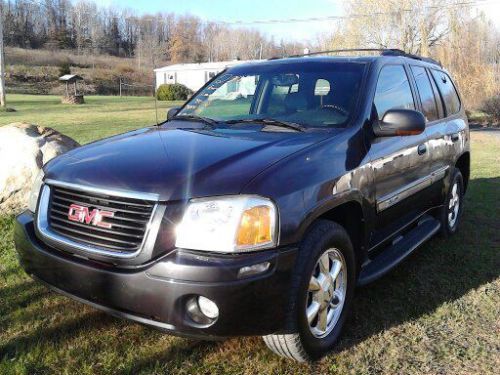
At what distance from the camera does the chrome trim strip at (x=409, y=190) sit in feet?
11.7

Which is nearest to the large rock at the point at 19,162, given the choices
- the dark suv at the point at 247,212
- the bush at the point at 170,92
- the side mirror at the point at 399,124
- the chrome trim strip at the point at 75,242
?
the dark suv at the point at 247,212

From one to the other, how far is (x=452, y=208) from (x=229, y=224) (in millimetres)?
3783

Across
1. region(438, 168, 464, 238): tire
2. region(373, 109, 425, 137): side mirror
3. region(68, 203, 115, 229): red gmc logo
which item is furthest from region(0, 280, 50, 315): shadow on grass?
region(438, 168, 464, 238): tire

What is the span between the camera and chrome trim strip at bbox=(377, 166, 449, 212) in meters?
3.57

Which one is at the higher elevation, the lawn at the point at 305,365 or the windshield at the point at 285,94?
the windshield at the point at 285,94

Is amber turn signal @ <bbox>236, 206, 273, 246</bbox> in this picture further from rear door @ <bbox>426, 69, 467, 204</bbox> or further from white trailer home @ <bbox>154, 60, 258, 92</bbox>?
white trailer home @ <bbox>154, 60, 258, 92</bbox>

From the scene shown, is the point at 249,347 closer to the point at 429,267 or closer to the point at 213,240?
the point at 213,240

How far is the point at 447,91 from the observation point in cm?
530

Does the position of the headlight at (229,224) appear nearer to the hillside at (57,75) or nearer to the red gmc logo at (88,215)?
the red gmc logo at (88,215)

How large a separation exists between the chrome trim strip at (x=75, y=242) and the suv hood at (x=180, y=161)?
9cm

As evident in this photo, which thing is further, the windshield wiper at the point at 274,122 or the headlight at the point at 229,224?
the windshield wiper at the point at 274,122

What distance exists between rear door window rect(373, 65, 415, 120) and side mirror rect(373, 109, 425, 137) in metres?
0.23

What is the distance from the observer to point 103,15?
10956 cm

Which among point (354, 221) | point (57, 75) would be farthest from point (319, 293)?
point (57, 75)
